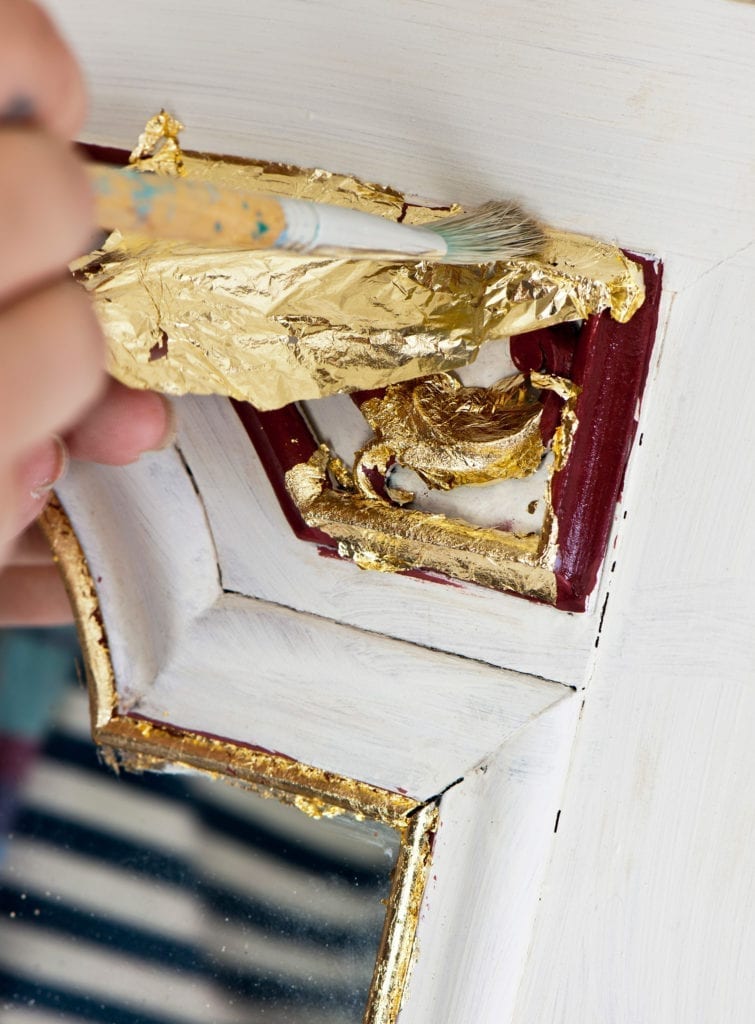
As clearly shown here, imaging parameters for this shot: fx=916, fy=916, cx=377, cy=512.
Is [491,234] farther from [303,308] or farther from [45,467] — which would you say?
[45,467]

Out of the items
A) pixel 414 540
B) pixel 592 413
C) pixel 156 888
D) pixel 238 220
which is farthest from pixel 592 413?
pixel 156 888

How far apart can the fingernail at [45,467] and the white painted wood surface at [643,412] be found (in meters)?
0.17

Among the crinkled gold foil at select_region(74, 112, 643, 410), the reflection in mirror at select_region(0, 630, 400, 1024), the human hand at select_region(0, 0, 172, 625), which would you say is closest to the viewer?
the human hand at select_region(0, 0, 172, 625)

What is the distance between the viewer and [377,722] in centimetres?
49

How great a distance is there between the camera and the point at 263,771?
0.51 metres

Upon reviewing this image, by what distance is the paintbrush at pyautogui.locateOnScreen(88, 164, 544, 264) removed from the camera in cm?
27

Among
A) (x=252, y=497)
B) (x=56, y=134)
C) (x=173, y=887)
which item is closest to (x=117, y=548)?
(x=252, y=497)

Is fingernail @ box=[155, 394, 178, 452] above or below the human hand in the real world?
above

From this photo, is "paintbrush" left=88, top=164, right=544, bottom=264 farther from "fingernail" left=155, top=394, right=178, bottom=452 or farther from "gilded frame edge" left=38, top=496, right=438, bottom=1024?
"gilded frame edge" left=38, top=496, right=438, bottom=1024

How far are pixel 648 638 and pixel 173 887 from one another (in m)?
0.32

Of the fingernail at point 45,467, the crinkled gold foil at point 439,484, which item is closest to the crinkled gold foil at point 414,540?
the crinkled gold foil at point 439,484

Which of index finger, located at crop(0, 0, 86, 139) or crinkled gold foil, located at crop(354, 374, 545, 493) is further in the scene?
crinkled gold foil, located at crop(354, 374, 545, 493)

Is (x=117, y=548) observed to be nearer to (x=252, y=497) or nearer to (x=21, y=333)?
(x=252, y=497)

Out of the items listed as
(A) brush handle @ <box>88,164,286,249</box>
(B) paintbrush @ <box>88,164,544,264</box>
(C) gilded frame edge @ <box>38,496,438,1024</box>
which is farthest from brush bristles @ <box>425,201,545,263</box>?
(C) gilded frame edge @ <box>38,496,438,1024</box>
